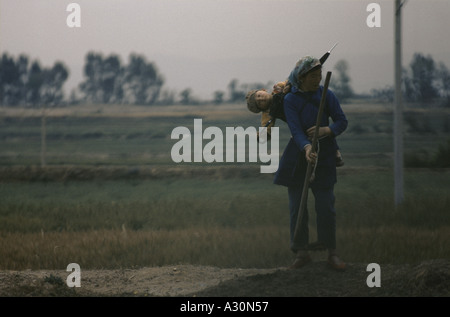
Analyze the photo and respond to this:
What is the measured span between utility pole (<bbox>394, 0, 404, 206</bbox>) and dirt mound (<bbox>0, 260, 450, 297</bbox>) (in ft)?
14.2

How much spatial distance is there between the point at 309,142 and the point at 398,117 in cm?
533

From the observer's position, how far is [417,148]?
13.6 meters

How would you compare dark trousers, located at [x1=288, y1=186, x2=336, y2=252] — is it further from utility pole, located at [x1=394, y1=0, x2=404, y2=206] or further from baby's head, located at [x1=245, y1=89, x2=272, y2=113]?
utility pole, located at [x1=394, y1=0, x2=404, y2=206]

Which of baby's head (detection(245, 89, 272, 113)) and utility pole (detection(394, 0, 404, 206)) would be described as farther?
utility pole (detection(394, 0, 404, 206))

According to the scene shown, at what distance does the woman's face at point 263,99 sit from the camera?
6184 mm

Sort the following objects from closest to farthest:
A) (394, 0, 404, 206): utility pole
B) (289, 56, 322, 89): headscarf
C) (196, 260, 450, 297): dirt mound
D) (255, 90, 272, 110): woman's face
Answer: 1. (196, 260, 450, 297): dirt mound
2. (289, 56, 322, 89): headscarf
3. (255, 90, 272, 110): woman's face
4. (394, 0, 404, 206): utility pole

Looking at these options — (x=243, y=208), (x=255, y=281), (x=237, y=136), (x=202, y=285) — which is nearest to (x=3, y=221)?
(x=243, y=208)

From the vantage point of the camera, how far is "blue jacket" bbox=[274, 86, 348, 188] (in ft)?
19.7

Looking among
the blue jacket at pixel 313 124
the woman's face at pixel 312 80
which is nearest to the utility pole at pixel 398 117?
the blue jacket at pixel 313 124

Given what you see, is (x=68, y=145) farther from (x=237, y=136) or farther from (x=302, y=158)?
(x=302, y=158)

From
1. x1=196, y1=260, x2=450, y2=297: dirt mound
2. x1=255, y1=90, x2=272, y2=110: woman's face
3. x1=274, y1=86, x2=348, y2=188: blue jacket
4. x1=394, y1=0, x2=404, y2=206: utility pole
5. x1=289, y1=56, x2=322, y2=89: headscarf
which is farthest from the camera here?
x1=394, y1=0, x2=404, y2=206: utility pole

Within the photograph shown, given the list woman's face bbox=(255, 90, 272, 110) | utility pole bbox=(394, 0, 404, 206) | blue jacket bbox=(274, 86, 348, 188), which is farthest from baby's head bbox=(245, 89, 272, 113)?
utility pole bbox=(394, 0, 404, 206)

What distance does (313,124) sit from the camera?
6051 millimetres

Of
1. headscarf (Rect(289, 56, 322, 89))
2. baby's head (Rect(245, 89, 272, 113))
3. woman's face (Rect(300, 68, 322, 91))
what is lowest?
baby's head (Rect(245, 89, 272, 113))
